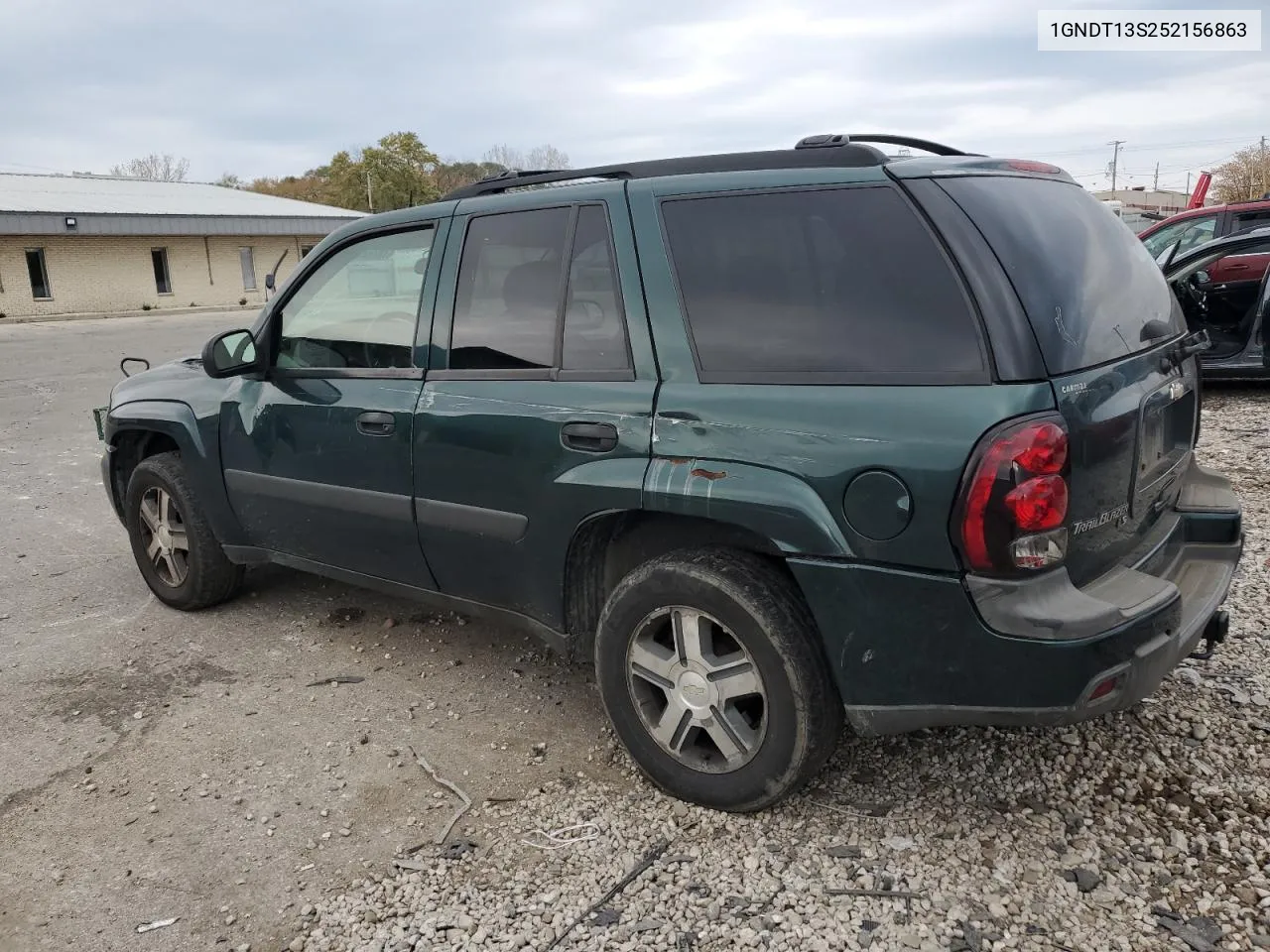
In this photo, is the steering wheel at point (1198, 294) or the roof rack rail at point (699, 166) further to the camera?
the steering wheel at point (1198, 294)

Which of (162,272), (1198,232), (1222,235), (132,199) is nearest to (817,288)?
(1222,235)

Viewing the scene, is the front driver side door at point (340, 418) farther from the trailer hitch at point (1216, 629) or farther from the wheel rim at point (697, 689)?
the trailer hitch at point (1216, 629)

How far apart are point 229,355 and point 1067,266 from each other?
10.6ft

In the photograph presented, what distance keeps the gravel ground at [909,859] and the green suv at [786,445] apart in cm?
25

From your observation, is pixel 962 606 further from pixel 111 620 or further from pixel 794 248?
pixel 111 620

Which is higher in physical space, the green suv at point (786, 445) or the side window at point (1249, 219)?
the side window at point (1249, 219)

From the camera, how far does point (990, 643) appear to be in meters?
2.32

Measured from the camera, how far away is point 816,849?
105 inches

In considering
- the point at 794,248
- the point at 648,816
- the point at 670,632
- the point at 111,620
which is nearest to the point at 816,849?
the point at 648,816

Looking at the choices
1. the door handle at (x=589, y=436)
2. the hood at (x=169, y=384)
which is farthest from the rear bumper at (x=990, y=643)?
the hood at (x=169, y=384)

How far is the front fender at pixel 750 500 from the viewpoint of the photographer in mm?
2463

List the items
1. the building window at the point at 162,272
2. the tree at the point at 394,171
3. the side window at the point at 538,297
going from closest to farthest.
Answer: the side window at the point at 538,297
the building window at the point at 162,272
the tree at the point at 394,171

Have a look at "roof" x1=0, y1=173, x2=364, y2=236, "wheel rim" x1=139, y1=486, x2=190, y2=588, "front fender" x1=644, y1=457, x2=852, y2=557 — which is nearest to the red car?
"front fender" x1=644, y1=457, x2=852, y2=557

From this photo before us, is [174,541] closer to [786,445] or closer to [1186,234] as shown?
[786,445]
